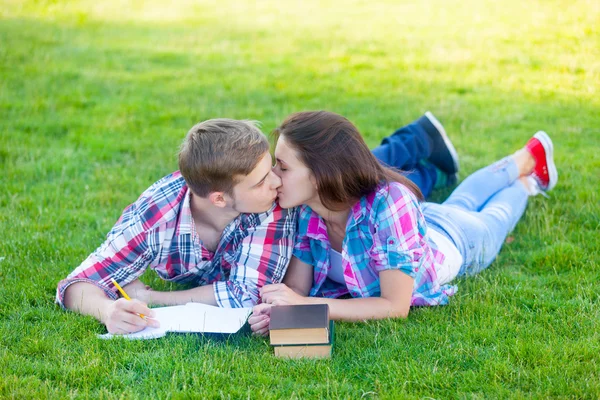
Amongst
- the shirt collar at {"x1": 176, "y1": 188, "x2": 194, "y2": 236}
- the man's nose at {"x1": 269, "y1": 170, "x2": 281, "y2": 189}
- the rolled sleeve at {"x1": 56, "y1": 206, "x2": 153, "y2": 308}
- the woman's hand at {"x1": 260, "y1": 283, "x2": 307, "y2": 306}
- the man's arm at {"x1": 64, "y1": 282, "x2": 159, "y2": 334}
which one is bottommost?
the man's arm at {"x1": 64, "y1": 282, "x2": 159, "y2": 334}

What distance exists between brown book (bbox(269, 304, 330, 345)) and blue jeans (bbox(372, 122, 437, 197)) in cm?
233

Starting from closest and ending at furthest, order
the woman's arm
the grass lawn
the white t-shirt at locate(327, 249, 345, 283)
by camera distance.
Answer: the grass lawn → the woman's arm → the white t-shirt at locate(327, 249, 345, 283)

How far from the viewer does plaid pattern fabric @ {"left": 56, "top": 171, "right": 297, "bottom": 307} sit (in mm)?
4215

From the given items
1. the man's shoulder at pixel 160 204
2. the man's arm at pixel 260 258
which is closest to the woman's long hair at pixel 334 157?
→ the man's arm at pixel 260 258

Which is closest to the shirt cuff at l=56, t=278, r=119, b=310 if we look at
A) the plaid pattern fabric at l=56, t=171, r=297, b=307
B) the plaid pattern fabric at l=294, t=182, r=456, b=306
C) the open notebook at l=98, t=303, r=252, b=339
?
the plaid pattern fabric at l=56, t=171, r=297, b=307

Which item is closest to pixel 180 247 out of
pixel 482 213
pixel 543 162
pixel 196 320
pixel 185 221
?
pixel 185 221

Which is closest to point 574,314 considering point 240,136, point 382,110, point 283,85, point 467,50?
point 240,136

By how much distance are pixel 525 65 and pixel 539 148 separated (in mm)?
4249

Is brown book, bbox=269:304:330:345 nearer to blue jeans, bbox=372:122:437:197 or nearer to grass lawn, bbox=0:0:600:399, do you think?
grass lawn, bbox=0:0:600:399

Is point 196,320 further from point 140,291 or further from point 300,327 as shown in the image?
point 300,327

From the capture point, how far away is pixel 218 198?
13.5 ft

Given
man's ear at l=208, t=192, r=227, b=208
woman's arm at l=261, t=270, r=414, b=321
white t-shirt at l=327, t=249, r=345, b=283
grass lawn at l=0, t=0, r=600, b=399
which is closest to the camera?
grass lawn at l=0, t=0, r=600, b=399

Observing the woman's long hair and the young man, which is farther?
the young man

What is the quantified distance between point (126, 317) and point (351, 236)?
136cm
